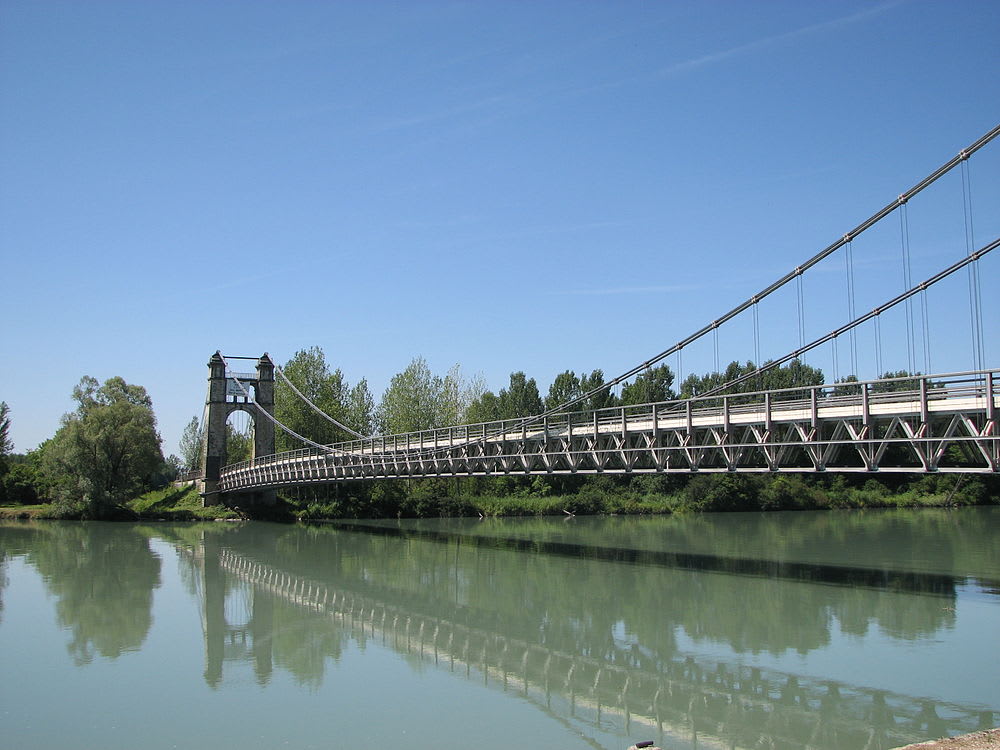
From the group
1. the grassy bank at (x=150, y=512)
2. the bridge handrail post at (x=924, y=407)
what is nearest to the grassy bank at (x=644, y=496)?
the grassy bank at (x=150, y=512)

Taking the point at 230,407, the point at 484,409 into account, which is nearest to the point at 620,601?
the point at 230,407

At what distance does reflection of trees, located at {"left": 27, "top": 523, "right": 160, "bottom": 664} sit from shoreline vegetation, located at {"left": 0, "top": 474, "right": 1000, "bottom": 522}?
8.90m

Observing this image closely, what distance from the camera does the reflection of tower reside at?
586 inches

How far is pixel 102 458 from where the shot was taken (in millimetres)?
41281

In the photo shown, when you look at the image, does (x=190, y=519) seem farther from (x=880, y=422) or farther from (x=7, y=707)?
(x=880, y=422)

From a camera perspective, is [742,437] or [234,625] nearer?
[234,625]

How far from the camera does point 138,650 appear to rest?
51.7 feet

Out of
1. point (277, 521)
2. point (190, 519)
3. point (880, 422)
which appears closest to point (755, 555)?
point (880, 422)

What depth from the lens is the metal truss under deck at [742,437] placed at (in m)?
15.3

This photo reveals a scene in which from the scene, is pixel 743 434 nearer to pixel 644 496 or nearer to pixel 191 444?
pixel 644 496

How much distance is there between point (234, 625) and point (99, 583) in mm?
7360

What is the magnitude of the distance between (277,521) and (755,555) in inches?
1030

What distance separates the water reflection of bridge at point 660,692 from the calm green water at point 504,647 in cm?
5

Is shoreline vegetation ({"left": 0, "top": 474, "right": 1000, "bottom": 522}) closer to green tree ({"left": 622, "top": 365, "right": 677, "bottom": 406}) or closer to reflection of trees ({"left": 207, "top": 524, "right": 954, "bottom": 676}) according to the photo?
green tree ({"left": 622, "top": 365, "right": 677, "bottom": 406})
